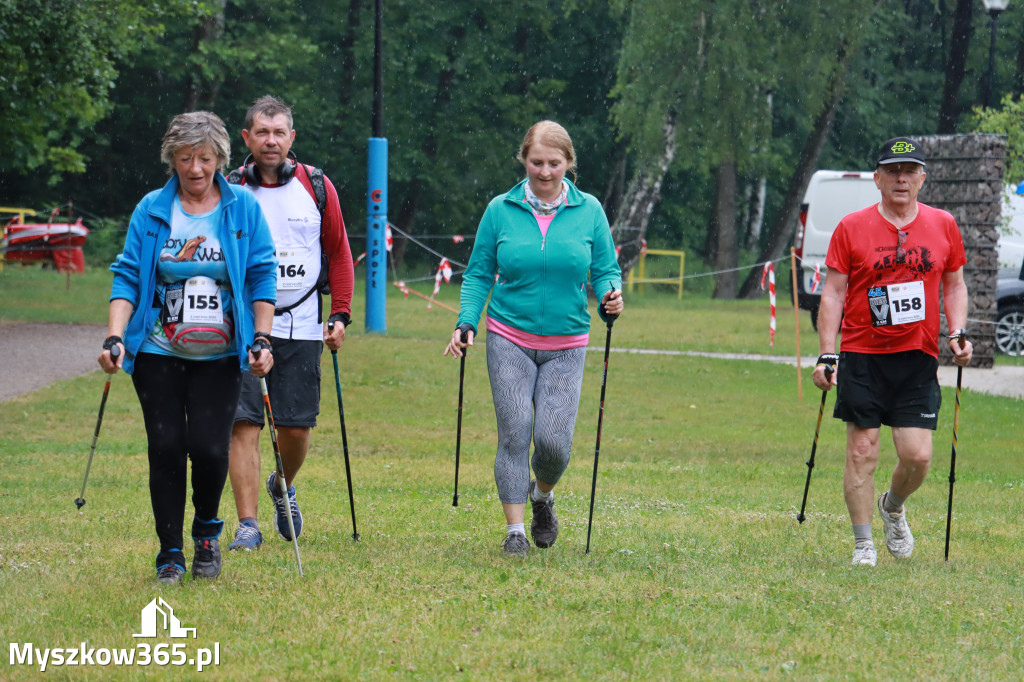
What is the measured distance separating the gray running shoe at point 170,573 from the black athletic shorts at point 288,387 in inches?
42.0

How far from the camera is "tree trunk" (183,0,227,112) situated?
37031mm

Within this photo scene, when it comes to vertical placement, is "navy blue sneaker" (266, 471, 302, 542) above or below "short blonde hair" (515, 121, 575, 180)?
below

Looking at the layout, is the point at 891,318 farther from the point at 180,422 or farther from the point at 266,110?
the point at 180,422

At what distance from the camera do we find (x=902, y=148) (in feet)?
21.5

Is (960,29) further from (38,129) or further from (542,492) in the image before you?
(542,492)

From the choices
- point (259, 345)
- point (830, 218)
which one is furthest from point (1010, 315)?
point (259, 345)

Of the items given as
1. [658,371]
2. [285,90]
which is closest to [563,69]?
[285,90]

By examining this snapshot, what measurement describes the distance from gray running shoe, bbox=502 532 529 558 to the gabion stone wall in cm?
1311

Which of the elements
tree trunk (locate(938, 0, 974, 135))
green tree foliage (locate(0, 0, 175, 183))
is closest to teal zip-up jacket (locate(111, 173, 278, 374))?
green tree foliage (locate(0, 0, 175, 183))

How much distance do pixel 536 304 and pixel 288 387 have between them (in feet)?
4.21

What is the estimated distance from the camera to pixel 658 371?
17.8 meters

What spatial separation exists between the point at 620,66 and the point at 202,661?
106ft

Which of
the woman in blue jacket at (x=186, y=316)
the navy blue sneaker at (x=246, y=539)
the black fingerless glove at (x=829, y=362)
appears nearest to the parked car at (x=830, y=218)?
the black fingerless glove at (x=829, y=362)

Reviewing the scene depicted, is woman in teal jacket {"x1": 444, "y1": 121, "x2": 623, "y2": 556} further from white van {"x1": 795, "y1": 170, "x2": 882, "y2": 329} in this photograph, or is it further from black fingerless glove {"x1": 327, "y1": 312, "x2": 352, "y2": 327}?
white van {"x1": 795, "y1": 170, "x2": 882, "y2": 329}
